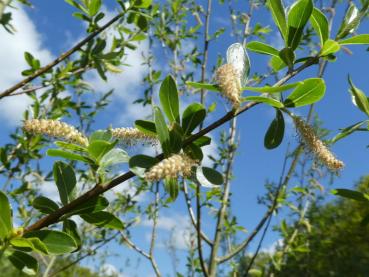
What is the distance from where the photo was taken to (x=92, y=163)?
0.78m

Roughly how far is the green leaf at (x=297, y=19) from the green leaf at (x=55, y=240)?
54 centimetres

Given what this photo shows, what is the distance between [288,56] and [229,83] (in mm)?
199

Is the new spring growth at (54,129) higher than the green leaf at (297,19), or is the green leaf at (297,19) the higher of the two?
the green leaf at (297,19)

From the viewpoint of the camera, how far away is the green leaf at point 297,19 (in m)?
0.81

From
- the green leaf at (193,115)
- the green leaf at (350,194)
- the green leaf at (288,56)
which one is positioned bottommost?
the green leaf at (193,115)

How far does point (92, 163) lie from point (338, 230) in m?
18.7

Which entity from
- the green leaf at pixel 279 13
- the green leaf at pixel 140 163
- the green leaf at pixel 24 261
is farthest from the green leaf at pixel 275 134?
the green leaf at pixel 24 261

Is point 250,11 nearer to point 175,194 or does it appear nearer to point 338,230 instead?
point 175,194

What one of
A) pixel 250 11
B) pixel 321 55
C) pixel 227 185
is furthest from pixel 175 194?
pixel 250 11

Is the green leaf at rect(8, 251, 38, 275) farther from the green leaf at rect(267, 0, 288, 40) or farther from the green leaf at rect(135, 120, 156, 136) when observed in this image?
the green leaf at rect(267, 0, 288, 40)

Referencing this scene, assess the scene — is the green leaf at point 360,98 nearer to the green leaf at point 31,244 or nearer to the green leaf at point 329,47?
the green leaf at point 329,47

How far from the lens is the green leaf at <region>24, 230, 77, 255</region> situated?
744 millimetres

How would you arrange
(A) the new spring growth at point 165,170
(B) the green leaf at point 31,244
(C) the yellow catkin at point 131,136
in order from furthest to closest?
1. (C) the yellow catkin at point 131,136
2. (B) the green leaf at point 31,244
3. (A) the new spring growth at point 165,170

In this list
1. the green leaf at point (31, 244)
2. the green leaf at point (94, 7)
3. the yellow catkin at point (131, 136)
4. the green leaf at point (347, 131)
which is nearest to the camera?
the green leaf at point (31, 244)
